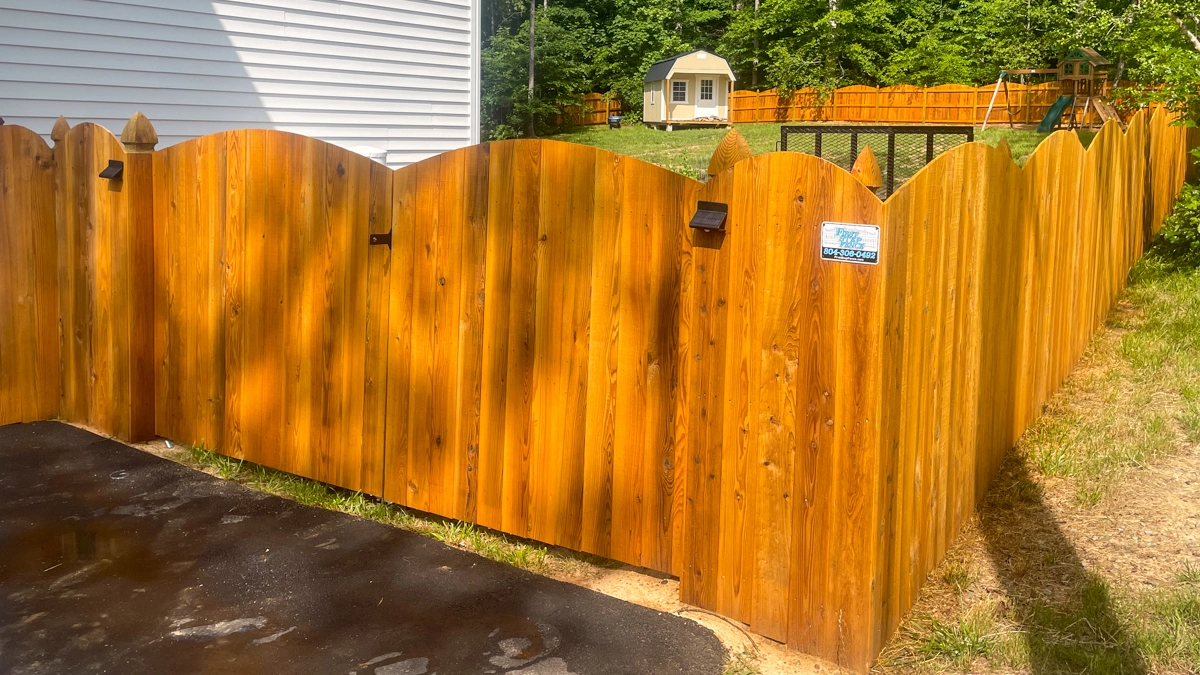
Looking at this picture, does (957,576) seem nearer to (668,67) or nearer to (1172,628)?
(1172,628)

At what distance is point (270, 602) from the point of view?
14.0ft

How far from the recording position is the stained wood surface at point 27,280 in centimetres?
646

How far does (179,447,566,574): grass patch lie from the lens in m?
4.72

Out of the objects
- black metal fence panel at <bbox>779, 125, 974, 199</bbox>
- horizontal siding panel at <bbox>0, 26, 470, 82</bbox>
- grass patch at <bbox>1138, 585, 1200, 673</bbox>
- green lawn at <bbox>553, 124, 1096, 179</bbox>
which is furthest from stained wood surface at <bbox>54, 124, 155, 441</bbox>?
green lawn at <bbox>553, 124, 1096, 179</bbox>

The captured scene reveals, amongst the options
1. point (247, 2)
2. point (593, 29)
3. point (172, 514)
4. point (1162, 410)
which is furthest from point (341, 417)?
point (593, 29)

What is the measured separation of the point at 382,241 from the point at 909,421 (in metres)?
2.50

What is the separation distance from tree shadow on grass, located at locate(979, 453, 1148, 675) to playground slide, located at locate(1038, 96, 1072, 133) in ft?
70.6

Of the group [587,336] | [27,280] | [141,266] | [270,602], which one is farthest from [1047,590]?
[27,280]

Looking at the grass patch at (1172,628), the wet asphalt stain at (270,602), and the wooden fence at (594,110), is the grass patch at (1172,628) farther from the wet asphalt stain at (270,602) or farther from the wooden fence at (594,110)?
the wooden fence at (594,110)

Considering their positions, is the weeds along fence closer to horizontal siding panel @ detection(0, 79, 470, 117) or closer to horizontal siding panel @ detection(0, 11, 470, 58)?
horizontal siding panel @ detection(0, 79, 470, 117)

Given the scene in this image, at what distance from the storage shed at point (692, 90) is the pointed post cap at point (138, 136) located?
122 feet

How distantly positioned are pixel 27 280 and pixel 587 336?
3.94 metres

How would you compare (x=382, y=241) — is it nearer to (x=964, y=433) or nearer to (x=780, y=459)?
(x=780, y=459)

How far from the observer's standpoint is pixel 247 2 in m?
11.3
